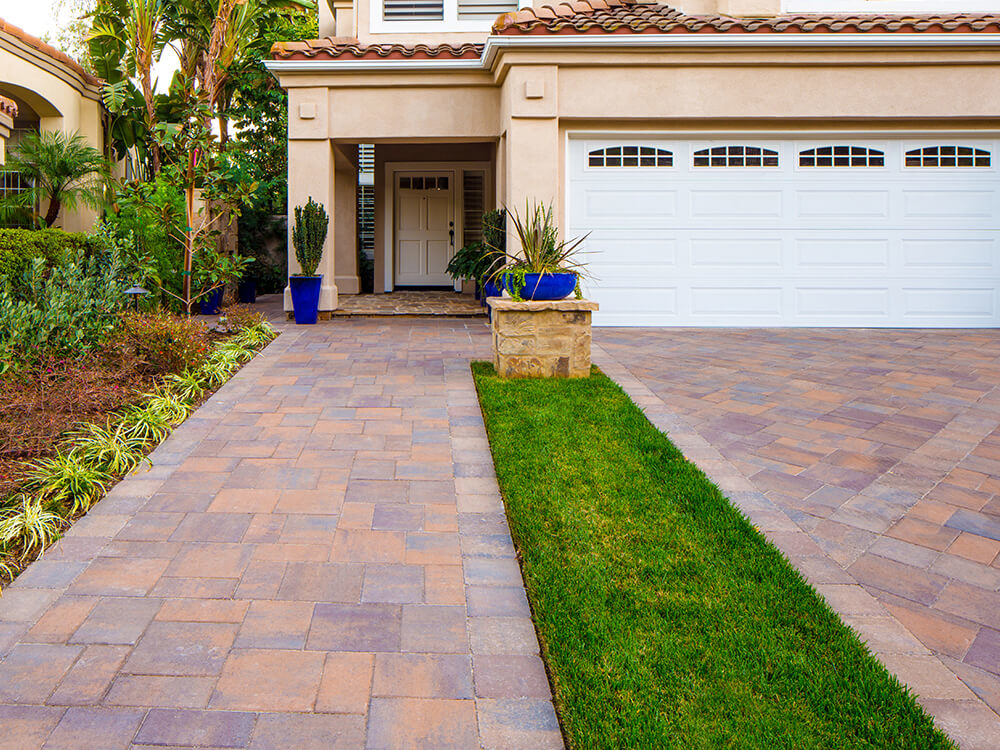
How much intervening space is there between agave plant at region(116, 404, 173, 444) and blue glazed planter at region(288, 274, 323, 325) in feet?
17.7

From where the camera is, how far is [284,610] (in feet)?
9.84

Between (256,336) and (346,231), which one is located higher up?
(346,231)

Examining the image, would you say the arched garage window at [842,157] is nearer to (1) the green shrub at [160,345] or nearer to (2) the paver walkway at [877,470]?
(2) the paver walkway at [877,470]

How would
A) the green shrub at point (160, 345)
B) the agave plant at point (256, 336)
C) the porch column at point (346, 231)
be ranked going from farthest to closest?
1. the porch column at point (346, 231)
2. the agave plant at point (256, 336)
3. the green shrub at point (160, 345)

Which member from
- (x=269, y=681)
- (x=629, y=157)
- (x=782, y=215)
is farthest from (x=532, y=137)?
(x=269, y=681)

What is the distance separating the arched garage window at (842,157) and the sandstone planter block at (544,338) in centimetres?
522

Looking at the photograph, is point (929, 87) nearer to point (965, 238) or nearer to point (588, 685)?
point (965, 238)

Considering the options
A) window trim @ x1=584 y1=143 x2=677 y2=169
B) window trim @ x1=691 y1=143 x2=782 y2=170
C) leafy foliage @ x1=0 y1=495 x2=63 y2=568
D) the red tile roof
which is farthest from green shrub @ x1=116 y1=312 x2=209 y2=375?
window trim @ x1=691 y1=143 x2=782 y2=170

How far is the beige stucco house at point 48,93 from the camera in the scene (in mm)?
11562

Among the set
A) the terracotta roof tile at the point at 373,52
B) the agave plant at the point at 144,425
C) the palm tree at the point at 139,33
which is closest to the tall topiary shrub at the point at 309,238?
the terracotta roof tile at the point at 373,52

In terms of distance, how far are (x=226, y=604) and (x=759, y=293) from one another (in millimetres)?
9025

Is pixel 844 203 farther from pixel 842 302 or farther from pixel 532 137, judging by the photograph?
pixel 532 137

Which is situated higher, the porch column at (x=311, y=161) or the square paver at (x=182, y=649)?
the porch column at (x=311, y=161)

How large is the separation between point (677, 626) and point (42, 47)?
13116mm
